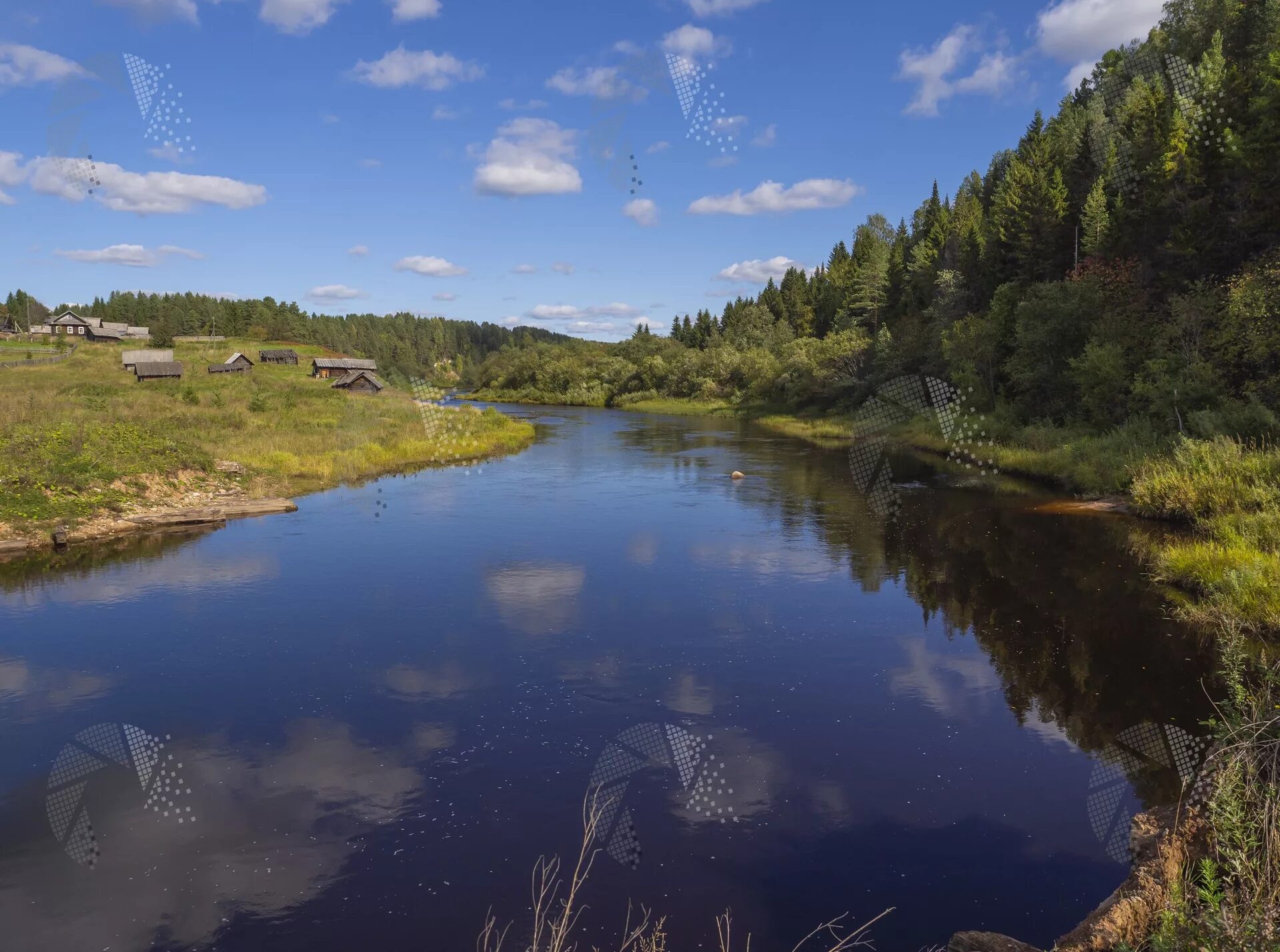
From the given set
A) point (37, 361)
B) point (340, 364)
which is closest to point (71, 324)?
point (37, 361)

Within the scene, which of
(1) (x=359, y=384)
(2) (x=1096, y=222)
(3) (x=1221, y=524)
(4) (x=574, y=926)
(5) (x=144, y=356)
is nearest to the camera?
(4) (x=574, y=926)

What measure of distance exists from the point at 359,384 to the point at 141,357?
70.4 feet

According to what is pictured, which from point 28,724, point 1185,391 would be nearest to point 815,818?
point 28,724

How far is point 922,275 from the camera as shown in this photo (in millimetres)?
82625

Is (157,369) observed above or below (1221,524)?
above

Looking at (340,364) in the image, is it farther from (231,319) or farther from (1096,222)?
(1096,222)

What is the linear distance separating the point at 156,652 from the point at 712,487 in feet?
89.9

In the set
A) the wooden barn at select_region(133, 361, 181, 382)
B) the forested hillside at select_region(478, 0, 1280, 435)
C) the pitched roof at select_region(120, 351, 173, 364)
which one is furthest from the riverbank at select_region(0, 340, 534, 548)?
the forested hillside at select_region(478, 0, 1280, 435)

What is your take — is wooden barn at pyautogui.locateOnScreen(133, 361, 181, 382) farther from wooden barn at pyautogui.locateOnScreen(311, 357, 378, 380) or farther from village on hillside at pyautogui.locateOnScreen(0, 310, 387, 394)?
wooden barn at pyautogui.locateOnScreen(311, 357, 378, 380)

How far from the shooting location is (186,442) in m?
35.1

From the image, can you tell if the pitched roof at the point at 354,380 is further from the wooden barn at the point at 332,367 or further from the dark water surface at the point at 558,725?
the dark water surface at the point at 558,725

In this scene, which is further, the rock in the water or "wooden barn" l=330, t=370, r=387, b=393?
"wooden barn" l=330, t=370, r=387, b=393

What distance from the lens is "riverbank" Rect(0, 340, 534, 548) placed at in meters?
27.8

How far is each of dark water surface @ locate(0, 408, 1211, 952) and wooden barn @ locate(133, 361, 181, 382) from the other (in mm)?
49971
